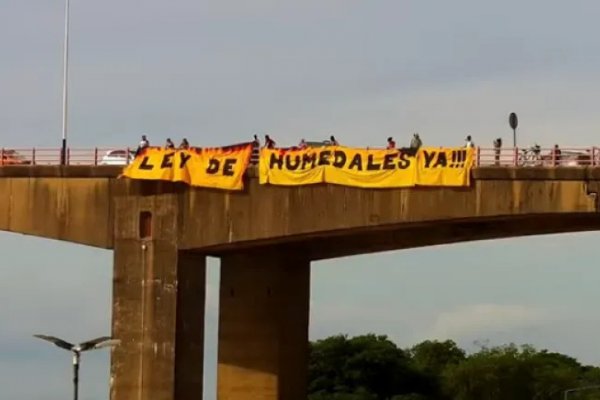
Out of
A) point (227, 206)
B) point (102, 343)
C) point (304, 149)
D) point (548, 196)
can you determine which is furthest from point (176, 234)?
point (548, 196)

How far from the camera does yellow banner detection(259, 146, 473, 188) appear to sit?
5206 cm

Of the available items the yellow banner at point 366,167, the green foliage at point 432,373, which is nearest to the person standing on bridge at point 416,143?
the yellow banner at point 366,167

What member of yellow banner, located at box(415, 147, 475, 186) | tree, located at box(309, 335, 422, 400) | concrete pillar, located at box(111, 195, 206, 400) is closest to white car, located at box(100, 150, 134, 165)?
concrete pillar, located at box(111, 195, 206, 400)

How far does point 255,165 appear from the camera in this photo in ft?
181

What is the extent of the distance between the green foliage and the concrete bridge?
155ft

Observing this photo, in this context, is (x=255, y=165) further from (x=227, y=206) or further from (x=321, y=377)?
(x=321, y=377)

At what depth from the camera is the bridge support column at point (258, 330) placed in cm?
6103

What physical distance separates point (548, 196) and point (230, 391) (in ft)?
58.6

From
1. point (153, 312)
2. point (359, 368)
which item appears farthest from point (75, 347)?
point (359, 368)

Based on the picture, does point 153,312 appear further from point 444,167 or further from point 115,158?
point 444,167

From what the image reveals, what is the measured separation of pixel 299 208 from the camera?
177ft

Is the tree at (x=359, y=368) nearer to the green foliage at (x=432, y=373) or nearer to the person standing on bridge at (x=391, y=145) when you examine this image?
the green foliage at (x=432, y=373)

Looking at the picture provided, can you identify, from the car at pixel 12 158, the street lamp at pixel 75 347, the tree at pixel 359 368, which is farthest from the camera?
the tree at pixel 359 368

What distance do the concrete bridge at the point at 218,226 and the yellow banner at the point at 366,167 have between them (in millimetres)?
366
